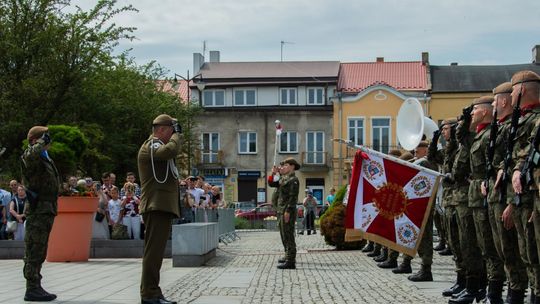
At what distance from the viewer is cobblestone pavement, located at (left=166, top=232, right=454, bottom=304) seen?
9.99 m

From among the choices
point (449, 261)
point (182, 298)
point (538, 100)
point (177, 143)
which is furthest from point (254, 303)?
point (449, 261)

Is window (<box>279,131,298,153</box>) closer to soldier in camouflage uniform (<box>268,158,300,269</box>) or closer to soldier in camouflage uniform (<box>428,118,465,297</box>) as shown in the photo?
soldier in camouflage uniform (<box>268,158,300,269</box>)

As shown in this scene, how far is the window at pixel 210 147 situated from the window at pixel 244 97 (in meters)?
2.77

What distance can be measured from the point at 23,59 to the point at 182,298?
2150cm

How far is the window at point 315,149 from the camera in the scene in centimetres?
5884

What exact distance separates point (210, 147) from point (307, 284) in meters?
48.1

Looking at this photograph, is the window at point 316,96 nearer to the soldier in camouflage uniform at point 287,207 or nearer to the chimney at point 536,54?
the chimney at point 536,54

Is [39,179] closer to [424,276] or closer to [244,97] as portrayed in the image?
[424,276]

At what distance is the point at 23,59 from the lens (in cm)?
2950

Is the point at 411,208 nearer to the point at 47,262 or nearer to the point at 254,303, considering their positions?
the point at 254,303

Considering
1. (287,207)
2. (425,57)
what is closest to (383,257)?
(287,207)

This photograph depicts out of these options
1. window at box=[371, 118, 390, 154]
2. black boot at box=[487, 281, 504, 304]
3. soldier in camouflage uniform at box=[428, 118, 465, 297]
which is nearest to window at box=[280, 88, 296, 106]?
window at box=[371, 118, 390, 154]

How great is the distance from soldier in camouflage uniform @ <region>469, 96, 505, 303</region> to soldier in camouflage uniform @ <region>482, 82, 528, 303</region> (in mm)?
479

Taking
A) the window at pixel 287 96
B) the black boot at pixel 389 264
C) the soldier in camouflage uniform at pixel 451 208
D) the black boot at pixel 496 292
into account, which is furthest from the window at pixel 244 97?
the black boot at pixel 496 292
